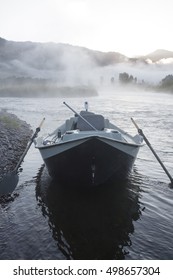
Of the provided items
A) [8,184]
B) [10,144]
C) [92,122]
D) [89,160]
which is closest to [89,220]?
[89,160]

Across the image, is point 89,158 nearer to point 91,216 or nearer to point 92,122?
A: point 91,216

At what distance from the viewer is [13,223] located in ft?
38.2

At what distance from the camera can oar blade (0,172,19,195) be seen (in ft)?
45.6

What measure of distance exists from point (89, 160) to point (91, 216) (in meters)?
2.30

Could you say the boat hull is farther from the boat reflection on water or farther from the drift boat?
the boat reflection on water

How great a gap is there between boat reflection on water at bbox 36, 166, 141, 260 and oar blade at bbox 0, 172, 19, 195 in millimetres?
1265

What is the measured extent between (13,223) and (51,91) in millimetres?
127708

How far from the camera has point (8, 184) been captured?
14117 mm

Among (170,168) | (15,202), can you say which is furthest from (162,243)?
(170,168)

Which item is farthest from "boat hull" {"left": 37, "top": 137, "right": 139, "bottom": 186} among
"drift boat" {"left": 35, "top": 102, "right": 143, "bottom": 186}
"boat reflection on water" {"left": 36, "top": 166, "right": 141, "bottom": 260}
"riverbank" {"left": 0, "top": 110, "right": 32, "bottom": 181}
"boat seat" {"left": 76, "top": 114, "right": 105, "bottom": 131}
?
"riverbank" {"left": 0, "top": 110, "right": 32, "bottom": 181}

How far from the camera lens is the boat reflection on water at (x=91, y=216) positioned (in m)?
10.3

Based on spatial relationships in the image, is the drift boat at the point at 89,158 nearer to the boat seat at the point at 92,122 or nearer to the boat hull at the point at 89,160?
the boat hull at the point at 89,160

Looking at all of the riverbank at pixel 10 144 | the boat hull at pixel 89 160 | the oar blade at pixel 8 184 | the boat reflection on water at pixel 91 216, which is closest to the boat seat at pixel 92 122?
the boat hull at pixel 89 160

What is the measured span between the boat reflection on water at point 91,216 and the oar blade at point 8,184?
1.26m
